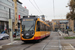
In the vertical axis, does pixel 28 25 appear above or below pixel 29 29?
above

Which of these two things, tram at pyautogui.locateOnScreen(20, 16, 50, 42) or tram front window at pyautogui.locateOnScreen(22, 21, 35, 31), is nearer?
tram at pyautogui.locateOnScreen(20, 16, 50, 42)

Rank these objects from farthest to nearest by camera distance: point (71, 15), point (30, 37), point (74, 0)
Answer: point (71, 15)
point (74, 0)
point (30, 37)

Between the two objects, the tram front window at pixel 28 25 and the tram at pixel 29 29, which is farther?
the tram front window at pixel 28 25

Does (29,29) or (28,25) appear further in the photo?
(28,25)

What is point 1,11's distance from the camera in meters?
45.8

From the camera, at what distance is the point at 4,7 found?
48.0 metres

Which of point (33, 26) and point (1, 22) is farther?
point (1, 22)

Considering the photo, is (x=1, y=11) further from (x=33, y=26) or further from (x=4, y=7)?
(x=33, y=26)

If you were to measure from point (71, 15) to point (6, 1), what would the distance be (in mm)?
26132

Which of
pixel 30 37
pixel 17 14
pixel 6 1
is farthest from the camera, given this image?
pixel 17 14

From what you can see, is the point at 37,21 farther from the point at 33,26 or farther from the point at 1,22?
the point at 1,22

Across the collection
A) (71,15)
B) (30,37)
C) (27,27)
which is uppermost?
(71,15)

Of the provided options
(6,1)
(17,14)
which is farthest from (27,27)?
(17,14)

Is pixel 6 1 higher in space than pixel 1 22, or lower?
higher
